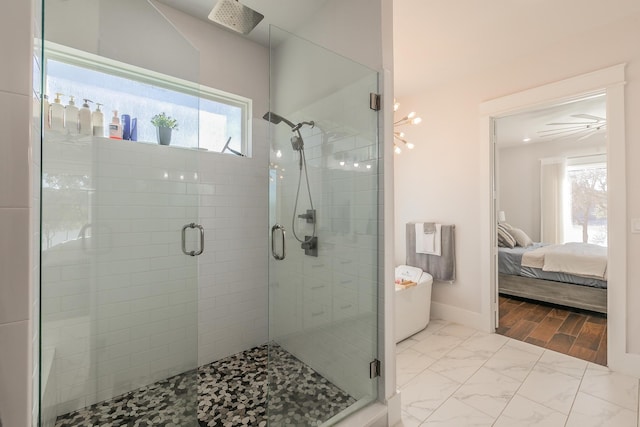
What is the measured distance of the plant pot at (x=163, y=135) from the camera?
188 centimetres

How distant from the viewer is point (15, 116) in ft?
1.98

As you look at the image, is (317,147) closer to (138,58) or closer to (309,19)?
(309,19)

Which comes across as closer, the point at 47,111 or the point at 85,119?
the point at 47,111

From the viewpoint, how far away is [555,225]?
18.6ft

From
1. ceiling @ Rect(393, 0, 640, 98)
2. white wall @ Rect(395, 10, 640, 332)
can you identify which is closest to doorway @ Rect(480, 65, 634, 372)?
white wall @ Rect(395, 10, 640, 332)

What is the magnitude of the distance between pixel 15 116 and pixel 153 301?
1534 mm

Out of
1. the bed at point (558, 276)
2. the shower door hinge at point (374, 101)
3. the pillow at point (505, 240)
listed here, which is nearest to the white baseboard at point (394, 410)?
the shower door hinge at point (374, 101)

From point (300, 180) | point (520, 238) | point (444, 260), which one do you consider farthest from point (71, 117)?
point (520, 238)

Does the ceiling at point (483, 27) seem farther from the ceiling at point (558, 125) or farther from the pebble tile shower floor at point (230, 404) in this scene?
the pebble tile shower floor at point (230, 404)

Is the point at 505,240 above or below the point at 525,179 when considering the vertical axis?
below

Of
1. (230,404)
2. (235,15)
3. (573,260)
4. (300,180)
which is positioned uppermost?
(235,15)

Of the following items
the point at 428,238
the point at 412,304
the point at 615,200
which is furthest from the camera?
the point at 428,238

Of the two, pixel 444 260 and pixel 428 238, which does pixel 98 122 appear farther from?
pixel 444 260

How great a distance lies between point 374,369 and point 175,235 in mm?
1500
